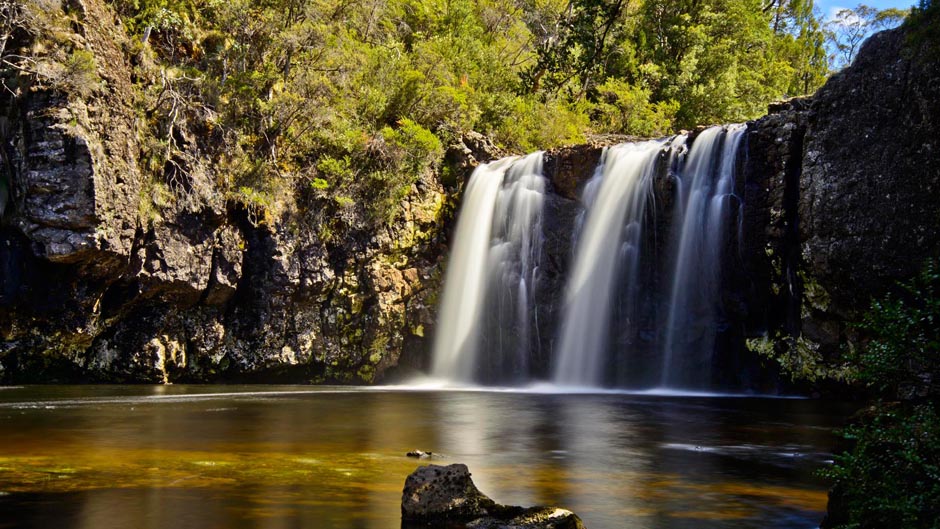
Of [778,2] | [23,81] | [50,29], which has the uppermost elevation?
[778,2]

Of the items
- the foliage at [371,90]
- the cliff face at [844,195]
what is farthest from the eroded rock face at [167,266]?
the cliff face at [844,195]

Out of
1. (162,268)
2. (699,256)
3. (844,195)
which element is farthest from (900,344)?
(162,268)

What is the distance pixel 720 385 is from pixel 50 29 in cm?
1940

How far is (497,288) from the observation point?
24.2m

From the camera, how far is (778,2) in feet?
159

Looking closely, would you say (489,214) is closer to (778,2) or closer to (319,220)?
(319,220)

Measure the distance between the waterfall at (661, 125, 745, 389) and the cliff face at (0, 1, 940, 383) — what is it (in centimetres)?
48

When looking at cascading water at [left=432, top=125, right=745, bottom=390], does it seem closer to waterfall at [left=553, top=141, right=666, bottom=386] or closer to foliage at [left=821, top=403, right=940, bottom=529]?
waterfall at [left=553, top=141, right=666, bottom=386]

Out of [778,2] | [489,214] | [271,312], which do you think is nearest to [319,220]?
[271,312]

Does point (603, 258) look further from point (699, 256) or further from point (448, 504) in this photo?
point (448, 504)

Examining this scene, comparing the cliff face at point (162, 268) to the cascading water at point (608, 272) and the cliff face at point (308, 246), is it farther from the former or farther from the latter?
the cascading water at point (608, 272)

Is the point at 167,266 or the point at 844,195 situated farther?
the point at 167,266

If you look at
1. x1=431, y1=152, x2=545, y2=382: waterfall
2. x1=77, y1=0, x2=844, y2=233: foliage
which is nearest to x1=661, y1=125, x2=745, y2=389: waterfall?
x1=77, y1=0, x2=844, y2=233: foliage

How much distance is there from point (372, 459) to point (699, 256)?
1364cm
